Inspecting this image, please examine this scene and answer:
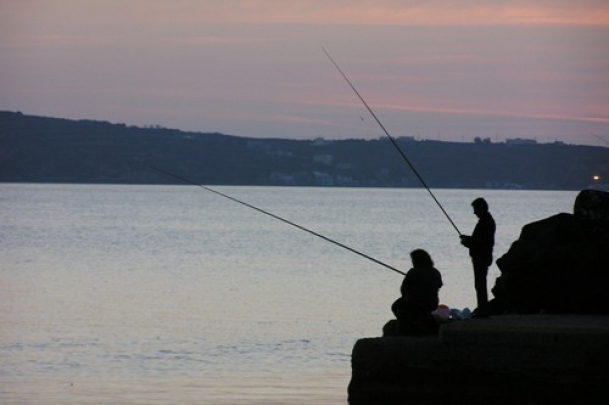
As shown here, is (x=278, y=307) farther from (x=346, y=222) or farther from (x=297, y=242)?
(x=346, y=222)

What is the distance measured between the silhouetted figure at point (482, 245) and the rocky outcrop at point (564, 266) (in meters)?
0.87

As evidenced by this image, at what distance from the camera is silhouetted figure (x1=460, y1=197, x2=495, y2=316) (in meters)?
12.2

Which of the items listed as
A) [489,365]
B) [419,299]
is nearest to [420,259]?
[419,299]

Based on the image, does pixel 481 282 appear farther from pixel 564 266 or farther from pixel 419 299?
pixel 564 266

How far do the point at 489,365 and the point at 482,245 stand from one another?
1.50 metres

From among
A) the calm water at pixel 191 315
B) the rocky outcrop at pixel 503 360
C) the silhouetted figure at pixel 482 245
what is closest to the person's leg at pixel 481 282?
the silhouetted figure at pixel 482 245

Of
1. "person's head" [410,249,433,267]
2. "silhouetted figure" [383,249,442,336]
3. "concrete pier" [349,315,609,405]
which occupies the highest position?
"person's head" [410,249,433,267]

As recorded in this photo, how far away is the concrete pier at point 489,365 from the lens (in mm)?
10828

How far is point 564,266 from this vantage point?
42.6ft

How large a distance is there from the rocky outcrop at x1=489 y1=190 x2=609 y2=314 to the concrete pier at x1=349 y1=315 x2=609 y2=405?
3.62 ft

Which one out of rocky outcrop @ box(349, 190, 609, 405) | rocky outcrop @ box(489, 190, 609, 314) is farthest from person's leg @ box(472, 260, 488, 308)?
rocky outcrop @ box(489, 190, 609, 314)

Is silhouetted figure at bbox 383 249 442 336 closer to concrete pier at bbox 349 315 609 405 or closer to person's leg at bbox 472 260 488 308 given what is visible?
concrete pier at bbox 349 315 609 405

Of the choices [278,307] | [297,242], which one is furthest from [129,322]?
[297,242]

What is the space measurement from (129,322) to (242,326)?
1803mm
